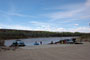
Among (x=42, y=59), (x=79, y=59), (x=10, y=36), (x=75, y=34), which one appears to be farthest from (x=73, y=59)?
(x=75, y=34)

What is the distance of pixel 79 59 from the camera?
855 cm

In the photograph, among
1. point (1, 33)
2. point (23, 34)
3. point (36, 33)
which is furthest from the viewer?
point (36, 33)

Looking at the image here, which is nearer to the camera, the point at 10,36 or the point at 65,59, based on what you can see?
the point at 65,59

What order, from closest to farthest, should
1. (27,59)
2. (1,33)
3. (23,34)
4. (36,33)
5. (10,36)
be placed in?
(27,59)
(1,33)
(10,36)
(23,34)
(36,33)

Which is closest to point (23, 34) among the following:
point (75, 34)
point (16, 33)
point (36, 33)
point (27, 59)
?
point (16, 33)

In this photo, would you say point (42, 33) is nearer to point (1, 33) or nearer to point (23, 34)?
point (23, 34)

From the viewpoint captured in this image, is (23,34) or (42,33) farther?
(42,33)

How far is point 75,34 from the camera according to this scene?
127m

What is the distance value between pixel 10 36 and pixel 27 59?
92.0m

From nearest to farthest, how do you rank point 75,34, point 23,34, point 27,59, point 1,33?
point 27,59 → point 1,33 → point 23,34 → point 75,34

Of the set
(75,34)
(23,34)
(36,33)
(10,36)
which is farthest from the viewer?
(75,34)

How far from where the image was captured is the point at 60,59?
862 cm

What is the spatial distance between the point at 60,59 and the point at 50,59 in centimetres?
67

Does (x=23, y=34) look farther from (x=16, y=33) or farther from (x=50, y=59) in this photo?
(x=50, y=59)
